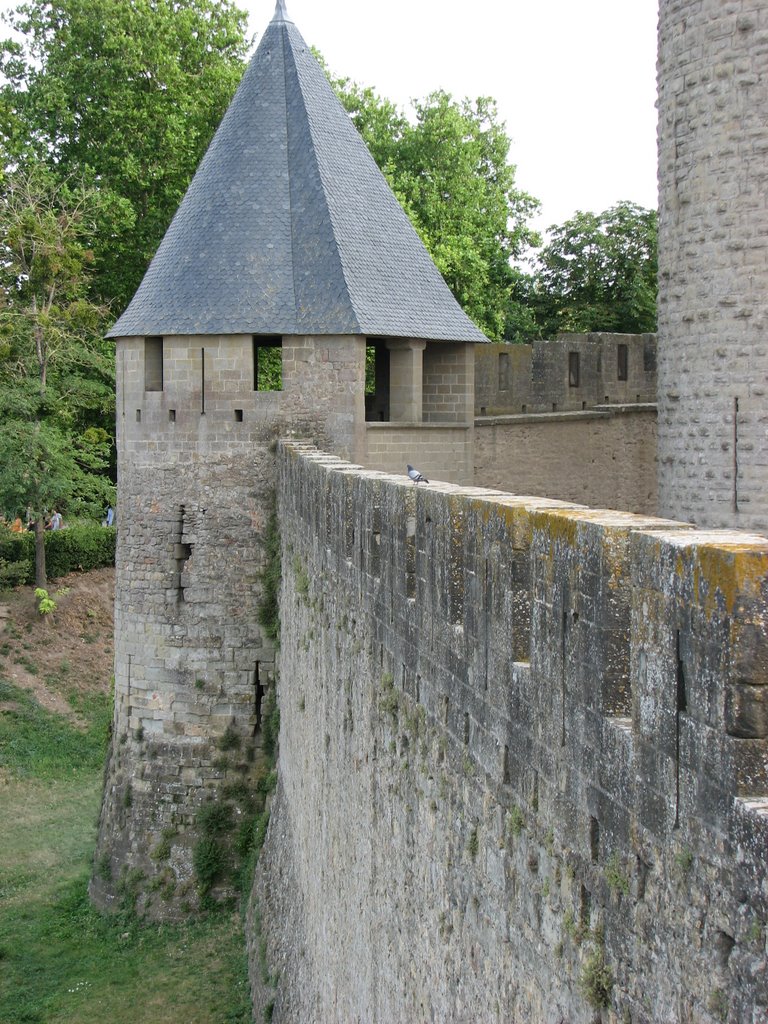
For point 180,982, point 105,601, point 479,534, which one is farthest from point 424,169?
point 479,534

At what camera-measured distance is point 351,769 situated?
27.6 feet

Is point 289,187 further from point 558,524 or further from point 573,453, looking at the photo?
point 558,524

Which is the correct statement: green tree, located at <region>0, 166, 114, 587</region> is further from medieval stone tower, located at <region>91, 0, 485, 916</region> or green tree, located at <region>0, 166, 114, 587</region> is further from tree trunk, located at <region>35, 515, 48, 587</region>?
medieval stone tower, located at <region>91, 0, 485, 916</region>

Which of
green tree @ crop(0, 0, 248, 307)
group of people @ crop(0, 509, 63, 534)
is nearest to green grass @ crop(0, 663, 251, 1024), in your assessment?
group of people @ crop(0, 509, 63, 534)

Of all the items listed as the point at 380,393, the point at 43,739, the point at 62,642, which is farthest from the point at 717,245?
the point at 62,642

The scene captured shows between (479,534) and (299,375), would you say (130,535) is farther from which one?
(479,534)

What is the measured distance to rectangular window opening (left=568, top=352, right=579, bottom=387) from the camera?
18.6 meters

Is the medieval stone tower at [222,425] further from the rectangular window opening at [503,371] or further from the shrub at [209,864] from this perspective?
the rectangular window opening at [503,371]

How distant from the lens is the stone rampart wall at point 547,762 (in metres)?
2.84

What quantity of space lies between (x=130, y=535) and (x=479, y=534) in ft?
39.7

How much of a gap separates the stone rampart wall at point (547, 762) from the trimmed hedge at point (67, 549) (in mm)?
21754

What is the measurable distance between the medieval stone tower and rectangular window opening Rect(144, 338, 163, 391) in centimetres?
3

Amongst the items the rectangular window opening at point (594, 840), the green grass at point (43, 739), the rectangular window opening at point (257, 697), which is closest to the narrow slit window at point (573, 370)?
the rectangular window opening at point (257, 697)

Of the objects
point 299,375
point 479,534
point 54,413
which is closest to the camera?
point 479,534
